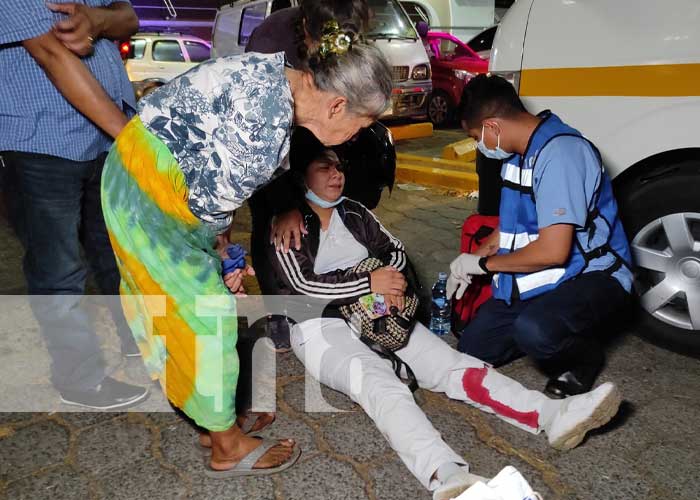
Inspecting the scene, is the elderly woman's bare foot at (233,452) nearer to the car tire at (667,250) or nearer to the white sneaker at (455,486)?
the white sneaker at (455,486)

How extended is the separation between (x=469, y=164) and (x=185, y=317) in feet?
16.6

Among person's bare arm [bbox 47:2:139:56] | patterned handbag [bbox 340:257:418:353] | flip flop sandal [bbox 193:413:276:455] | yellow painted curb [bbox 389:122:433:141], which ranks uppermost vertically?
person's bare arm [bbox 47:2:139:56]

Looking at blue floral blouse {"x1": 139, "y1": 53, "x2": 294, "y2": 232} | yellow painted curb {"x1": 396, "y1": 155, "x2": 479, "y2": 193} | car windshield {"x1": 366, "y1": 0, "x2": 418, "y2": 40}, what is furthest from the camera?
car windshield {"x1": 366, "y1": 0, "x2": 418, "y2": 40}

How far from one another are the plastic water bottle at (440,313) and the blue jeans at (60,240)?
1621 millimetres

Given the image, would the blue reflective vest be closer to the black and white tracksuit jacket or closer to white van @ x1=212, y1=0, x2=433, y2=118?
the black and white tracksuit jacket

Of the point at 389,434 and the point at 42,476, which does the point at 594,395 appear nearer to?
the point at 389,434

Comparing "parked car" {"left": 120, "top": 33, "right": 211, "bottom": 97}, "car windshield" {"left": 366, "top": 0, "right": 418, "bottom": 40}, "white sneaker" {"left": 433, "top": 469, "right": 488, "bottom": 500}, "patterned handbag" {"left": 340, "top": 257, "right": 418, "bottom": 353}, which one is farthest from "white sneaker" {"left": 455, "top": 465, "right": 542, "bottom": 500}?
"parked car" {"left": 120, "top": 33, "right": 211, "bottom": 97}

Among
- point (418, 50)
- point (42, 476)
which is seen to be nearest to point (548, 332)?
point (42, 476)

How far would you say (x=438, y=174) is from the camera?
20.0ft

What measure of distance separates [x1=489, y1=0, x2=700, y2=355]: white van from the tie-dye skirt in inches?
73.9

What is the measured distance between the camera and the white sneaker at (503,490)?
1.65 metres

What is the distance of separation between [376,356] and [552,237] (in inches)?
32.3

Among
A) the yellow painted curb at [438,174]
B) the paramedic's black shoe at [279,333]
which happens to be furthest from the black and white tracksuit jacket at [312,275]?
the yellow painted curb at [438,174]

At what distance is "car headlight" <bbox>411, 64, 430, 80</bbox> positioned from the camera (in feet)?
29.4
